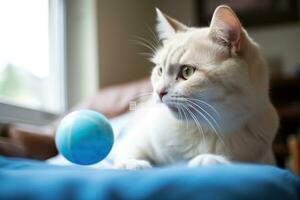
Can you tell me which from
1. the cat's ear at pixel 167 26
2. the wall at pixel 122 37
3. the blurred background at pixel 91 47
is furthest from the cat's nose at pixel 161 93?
the wall at pixel 122 37

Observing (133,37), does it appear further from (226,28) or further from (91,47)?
(226,28)

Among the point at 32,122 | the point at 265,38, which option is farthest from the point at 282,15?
the point at 32,122

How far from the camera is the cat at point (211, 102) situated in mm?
876

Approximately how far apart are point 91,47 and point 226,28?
1759mm

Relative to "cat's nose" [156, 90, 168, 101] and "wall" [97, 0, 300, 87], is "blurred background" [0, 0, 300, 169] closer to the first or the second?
"wall" [97, 0, 300, 87]

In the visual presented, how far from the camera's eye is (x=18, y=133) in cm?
163

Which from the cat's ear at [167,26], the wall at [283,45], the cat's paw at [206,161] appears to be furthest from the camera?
the wall at [283,45]

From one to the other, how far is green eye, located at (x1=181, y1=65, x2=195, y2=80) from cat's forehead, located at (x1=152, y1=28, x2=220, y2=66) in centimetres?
1

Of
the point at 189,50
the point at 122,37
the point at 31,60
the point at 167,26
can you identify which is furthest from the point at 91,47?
the point at 189,50

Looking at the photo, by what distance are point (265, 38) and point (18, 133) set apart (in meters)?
2.08

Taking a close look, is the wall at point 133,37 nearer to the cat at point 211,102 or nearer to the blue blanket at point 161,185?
the cat at point 211,102

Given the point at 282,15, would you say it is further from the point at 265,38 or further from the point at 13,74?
the point at 13,74

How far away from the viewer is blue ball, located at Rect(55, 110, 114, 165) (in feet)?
2.68

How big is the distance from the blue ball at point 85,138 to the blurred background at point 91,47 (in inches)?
47.3
